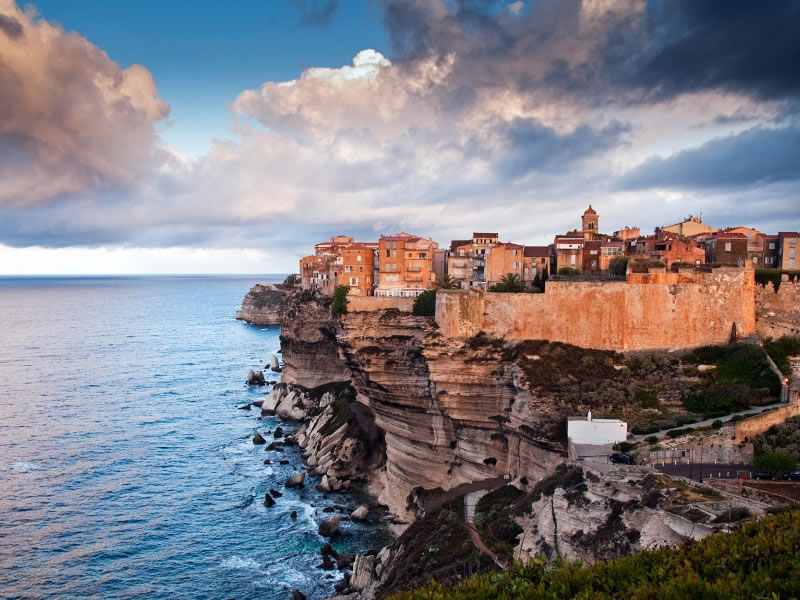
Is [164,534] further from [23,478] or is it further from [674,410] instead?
[674,410]

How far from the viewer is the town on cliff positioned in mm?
24453

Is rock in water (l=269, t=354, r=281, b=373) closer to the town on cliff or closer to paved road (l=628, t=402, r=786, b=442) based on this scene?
the town on cliff

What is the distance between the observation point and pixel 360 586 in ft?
101

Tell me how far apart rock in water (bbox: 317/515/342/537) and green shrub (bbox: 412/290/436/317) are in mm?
14179

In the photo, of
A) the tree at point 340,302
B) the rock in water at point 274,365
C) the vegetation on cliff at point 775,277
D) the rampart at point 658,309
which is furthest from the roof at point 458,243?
the rock in water at point 274,365

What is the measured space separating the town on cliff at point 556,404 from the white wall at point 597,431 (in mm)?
71

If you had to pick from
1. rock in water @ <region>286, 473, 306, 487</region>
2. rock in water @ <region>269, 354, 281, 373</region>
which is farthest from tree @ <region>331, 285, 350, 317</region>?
rock in water @ <region>269, 354, 281, 373</region>

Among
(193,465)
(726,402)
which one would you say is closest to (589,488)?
(726,402)

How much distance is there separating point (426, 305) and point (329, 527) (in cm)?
1533

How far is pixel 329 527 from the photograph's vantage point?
37.0 metres

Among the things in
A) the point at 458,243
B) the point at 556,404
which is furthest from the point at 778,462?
the point at 458,243

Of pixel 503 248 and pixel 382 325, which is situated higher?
pixel 503 248

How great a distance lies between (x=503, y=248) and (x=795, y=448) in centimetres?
2606

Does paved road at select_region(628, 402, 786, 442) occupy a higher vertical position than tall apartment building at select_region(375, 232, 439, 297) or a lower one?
lower
